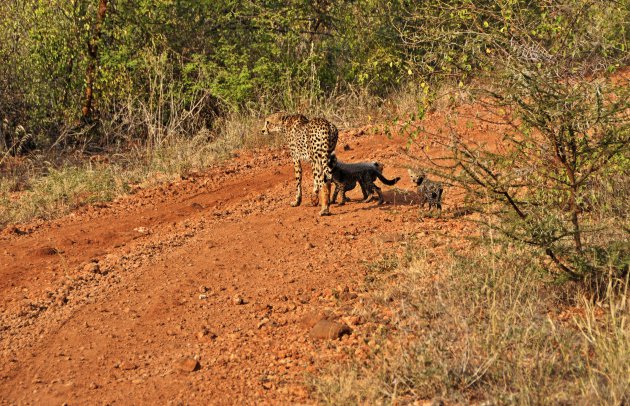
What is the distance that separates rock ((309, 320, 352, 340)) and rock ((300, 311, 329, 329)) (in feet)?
0.52

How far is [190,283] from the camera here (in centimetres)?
799

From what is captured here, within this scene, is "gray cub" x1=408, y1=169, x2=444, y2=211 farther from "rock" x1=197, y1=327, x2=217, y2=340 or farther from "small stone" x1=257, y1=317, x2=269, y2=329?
"rock" x1=197, y1=327, x2=217, y2=340

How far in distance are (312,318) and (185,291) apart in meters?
1.56

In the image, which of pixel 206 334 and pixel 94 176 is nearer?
pixel 206 334

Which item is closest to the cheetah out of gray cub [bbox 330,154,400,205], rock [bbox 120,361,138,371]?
gray cub [bbox 330,154,400,205]

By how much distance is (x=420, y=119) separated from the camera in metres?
8.88

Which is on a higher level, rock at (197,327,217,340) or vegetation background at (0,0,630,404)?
vegetation background at (0,0,630,404)

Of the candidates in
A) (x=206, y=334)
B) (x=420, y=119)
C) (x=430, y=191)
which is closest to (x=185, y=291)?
(x=206, y=334)

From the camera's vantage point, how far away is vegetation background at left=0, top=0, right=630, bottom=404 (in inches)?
215

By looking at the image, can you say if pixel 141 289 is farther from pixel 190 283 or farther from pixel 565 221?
pixel 565 221

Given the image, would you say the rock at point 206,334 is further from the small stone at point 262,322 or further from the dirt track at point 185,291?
the small stone at point 262,322

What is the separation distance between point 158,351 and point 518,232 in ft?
9.98

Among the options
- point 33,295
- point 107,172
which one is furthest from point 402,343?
point 107,172

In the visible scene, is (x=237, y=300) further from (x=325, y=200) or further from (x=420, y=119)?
(x=325, y=200)
